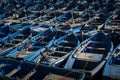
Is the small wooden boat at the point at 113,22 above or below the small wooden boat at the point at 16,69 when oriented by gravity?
above

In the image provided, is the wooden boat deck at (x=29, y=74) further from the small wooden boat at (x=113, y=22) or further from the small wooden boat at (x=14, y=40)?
the small wooden boat at (x=113, y=22)

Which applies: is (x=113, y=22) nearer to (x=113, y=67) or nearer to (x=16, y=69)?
(x=113, y=67)

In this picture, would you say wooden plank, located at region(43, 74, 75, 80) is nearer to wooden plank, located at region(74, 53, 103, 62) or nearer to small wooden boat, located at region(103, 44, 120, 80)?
small wooden boat, located at region(103, 44, 120, 80)

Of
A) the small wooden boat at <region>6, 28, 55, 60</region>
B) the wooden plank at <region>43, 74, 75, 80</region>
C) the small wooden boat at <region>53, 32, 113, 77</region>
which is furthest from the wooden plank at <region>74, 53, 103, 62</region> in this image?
the wooden plank at <region>43, 74, 75, 80</region>

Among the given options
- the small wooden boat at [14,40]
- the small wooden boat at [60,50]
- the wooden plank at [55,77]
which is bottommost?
the wooden plank at [55,77]

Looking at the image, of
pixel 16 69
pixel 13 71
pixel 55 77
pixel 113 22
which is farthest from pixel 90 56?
pixel 113 22

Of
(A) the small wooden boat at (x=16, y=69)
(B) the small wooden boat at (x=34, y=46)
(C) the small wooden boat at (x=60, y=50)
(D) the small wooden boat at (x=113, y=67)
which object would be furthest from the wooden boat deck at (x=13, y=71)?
(D) the small wooden boat at (x=113, y=67)
